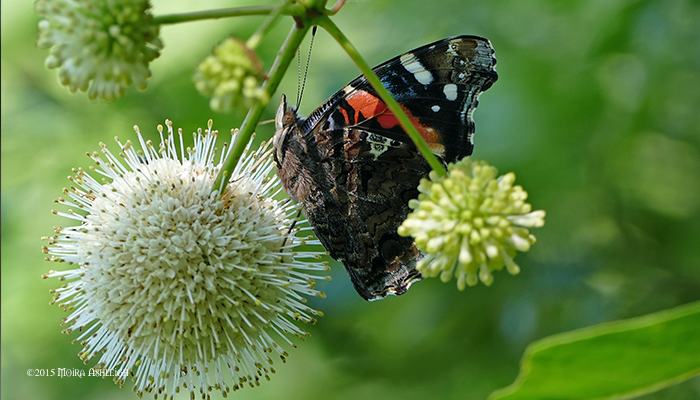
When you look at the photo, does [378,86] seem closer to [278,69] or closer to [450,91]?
[278,69]

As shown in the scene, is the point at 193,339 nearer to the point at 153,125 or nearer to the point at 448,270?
the point at 448,270

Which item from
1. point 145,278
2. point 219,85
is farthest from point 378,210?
point 219,85

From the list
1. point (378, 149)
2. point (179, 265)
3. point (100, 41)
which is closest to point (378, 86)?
point (100, 41)

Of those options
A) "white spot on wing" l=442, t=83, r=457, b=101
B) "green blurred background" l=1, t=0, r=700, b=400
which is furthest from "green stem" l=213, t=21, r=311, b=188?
"green blurred background" l=1, t=0, r=700, b=400

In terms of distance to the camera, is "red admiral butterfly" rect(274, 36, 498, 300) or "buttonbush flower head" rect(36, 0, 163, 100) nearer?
"buttonbush flower head" rect(36, 0, 163, 100)

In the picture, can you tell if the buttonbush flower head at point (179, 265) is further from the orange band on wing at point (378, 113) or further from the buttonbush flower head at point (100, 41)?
the buttonbush flower head at point (100, 41)

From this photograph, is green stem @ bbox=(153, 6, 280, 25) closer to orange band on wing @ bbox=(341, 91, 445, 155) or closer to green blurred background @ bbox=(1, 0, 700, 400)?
orange band on wing @ bbox=(341, 91, 445, 155)
